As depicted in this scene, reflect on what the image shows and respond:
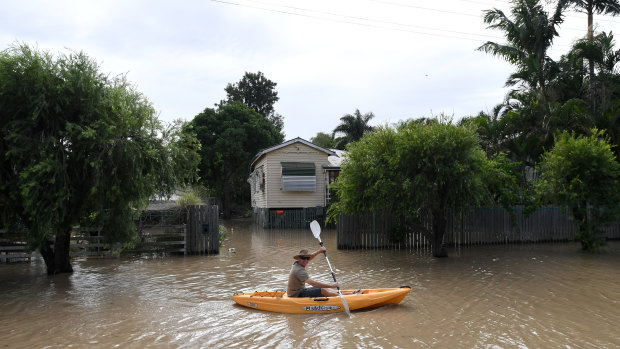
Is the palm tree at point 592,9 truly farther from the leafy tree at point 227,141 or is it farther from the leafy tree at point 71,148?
the leafy tree at point 227,141

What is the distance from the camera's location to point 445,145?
48.5 feet

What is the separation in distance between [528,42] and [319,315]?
26.6 metres

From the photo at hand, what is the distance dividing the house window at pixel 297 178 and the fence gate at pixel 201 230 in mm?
14250

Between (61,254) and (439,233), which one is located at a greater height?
(439,233)

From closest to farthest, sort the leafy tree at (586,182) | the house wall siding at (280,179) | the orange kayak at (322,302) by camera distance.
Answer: the orange kayak at (322,302)
the leafy tree at (586,182)
the house wall siding at (280,179)

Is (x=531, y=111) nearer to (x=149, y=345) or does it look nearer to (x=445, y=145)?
(x=445, y=145)

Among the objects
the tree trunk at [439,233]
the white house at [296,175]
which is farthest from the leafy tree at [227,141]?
the tree trunk at [439,233]

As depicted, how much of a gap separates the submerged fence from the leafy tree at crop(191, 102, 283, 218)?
87.8ft

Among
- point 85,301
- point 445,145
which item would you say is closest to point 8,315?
point 85,301

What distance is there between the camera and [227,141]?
43.0 metres

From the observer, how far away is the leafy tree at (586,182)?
15.9 metres

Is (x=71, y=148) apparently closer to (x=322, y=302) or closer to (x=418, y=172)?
(x=322, y=302)

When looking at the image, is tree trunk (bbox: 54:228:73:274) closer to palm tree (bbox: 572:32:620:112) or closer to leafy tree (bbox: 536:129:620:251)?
leafy tree (bbox: 536:129:620:251)

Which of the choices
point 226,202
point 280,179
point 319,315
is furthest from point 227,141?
point 319,315
